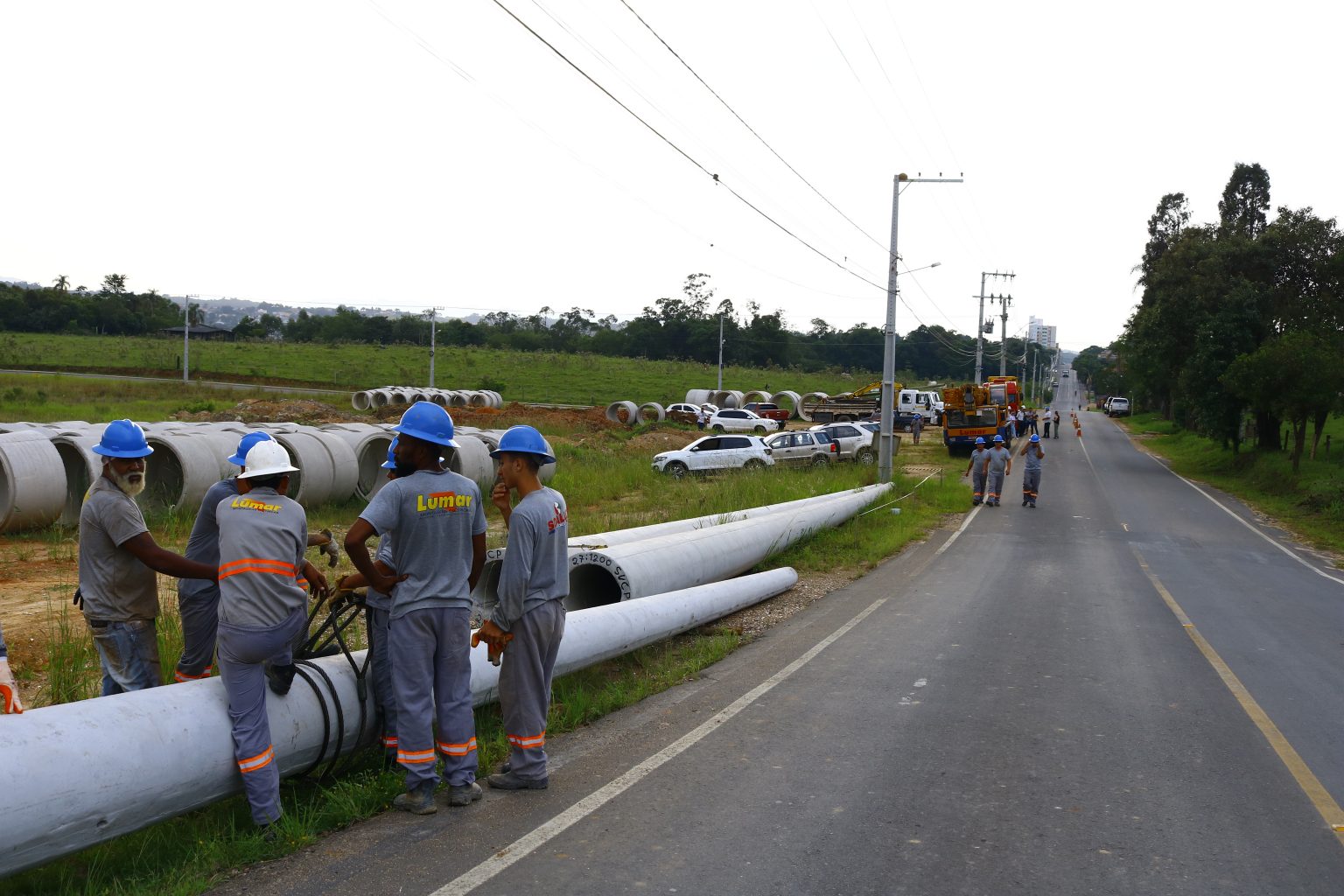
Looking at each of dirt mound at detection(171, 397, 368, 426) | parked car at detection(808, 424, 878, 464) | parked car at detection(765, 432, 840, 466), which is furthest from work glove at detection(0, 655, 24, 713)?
dirt mound at detection(171, 397, 368, 426)

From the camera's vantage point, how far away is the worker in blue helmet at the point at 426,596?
4883 mm

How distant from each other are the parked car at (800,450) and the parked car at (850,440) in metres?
0.38

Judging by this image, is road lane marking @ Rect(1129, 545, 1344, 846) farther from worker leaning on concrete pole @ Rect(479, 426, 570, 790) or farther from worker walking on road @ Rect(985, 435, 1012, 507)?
worker walking on road @ Rect(985, 435, 1012, 507)

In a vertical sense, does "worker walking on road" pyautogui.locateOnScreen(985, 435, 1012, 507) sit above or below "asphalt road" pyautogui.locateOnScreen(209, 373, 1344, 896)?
above

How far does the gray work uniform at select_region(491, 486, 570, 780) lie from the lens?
512 centimetres

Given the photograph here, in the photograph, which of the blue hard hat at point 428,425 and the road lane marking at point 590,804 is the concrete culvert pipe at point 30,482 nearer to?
the road lane marking at point 590,804

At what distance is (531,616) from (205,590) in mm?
1877

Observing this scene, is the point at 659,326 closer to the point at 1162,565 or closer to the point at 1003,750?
the point at 1162,565

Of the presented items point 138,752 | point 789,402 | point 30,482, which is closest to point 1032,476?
point 30,482

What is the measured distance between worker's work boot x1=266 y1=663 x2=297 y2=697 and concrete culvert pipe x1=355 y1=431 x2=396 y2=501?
1481 centimetres

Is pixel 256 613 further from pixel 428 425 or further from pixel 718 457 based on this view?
pixel 718 457

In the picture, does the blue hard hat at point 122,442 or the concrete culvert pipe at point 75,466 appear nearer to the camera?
the blue hard hat at point 122,442

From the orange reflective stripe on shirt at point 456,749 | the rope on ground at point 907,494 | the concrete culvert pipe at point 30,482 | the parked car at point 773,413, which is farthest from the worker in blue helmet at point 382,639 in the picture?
the parked car at point 773,413

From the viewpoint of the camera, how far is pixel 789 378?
88500mm
